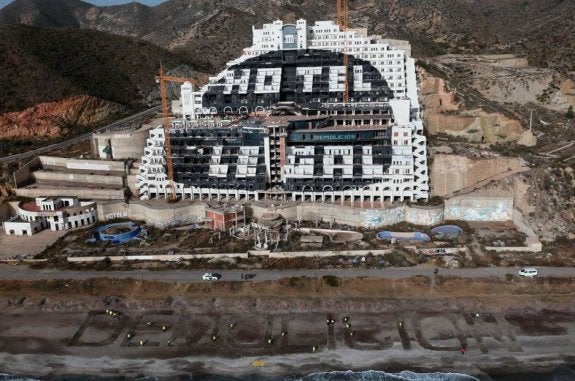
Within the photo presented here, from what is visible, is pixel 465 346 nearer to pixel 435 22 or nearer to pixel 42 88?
pixel 42 88

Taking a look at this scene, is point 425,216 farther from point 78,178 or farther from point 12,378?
point 78,178

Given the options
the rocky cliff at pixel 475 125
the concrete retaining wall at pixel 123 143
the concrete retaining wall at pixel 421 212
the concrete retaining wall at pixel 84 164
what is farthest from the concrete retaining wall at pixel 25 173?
the rocky cliff at pixel 475 125

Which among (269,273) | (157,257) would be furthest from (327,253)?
(157,257)

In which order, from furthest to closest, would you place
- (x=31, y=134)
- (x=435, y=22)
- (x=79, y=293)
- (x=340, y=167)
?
(x=435, y=22) < (x=31, y=134) < (x=340, y=167) < (x=79, y=293)

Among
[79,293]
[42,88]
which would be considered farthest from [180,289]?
[42,88]

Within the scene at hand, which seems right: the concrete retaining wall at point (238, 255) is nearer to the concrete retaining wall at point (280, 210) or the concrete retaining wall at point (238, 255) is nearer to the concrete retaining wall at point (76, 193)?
the concrete retaining wall at point (280, 210)

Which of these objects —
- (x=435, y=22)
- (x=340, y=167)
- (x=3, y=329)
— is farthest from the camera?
(x=435, y=22)

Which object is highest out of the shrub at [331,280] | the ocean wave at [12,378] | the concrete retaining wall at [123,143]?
the concrete retaining wall at [123,143]
